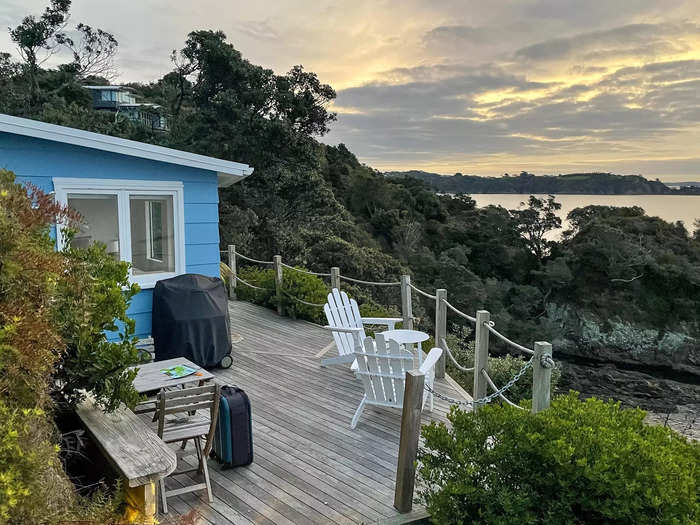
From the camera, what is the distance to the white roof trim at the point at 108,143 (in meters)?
5.08

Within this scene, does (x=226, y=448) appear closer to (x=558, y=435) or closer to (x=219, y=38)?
(x=558, y=435)

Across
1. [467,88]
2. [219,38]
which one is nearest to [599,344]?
[467,88]

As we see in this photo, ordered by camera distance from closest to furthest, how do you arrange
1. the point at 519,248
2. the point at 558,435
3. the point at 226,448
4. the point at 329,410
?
the point at 558,435
the point at 226,448
the point at 329,410
the point at 519,248

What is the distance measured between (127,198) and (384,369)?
3.68 metres

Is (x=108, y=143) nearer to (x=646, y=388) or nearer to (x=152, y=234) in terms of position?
(x=152, y=234)

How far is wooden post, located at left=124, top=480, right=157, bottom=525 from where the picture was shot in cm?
249

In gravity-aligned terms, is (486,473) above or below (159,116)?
below

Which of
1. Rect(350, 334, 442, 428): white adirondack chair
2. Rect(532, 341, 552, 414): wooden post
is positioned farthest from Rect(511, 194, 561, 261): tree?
Rect(532, 341, 552, 414): wooden post

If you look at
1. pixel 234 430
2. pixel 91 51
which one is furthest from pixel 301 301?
pixel 91 51

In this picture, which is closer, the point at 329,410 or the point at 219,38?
the point at 329,410

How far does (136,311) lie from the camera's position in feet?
20.4

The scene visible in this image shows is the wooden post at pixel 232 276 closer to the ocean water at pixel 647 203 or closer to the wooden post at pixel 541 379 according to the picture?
the wooden post at pixel 541 379

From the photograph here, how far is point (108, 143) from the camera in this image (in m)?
5.60

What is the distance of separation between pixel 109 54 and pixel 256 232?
12.3 m
